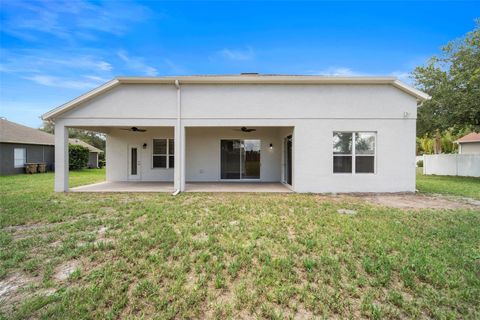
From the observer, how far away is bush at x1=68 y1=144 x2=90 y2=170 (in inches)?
929

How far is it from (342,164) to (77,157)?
25.5 metres

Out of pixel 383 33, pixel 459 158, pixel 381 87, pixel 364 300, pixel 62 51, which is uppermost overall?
pixel 383 33

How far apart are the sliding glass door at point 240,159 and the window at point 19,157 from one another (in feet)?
57.7

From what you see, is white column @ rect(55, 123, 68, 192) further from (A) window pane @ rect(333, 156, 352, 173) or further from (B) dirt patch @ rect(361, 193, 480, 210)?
(B) dirt patch @ rect(361, 193, 480, 210)

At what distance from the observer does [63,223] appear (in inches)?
220

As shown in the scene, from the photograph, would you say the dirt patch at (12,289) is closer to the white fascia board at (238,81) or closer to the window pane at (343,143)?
the white fascia board at (238,81)

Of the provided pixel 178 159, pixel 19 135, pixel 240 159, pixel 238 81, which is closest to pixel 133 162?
pixel 178 159

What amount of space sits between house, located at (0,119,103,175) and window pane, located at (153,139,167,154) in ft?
43.1

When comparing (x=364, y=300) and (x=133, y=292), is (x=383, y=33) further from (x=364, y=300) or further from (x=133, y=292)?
(x=133, y=292)

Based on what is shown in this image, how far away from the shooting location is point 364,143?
9922mm

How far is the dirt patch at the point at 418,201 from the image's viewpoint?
7.53 meters

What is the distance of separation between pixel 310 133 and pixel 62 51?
633 inches

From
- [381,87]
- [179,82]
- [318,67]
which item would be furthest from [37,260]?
[318,67]

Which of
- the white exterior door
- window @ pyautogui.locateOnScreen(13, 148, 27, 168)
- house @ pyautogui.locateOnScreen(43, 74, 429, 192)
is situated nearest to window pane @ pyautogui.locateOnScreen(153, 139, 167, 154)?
the white exterior door
